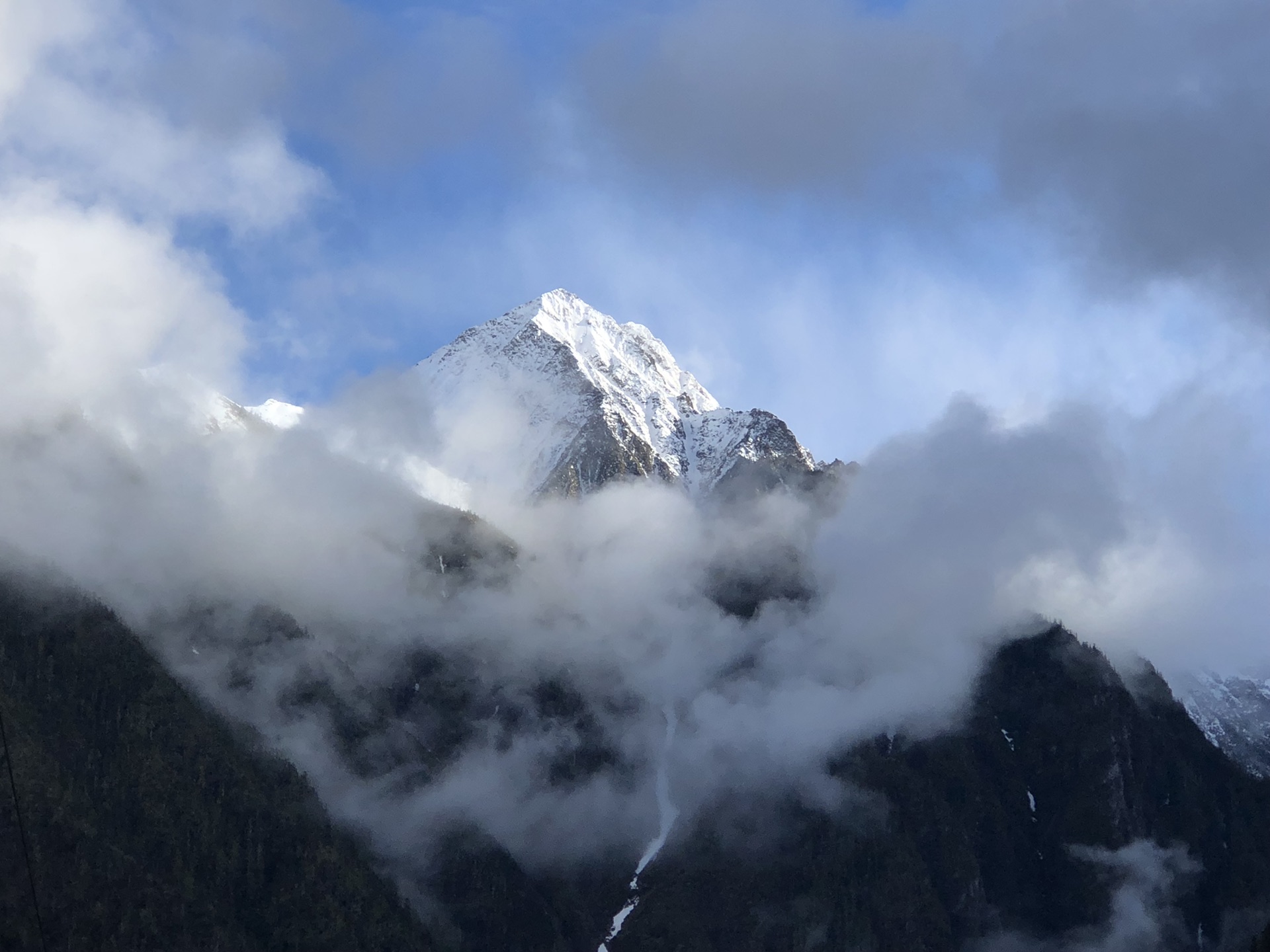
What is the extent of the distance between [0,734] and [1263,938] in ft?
454

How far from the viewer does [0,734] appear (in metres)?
134

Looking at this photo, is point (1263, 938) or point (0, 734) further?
point (1263, 938)

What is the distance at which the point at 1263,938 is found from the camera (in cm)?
16150

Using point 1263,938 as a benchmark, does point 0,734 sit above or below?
above
